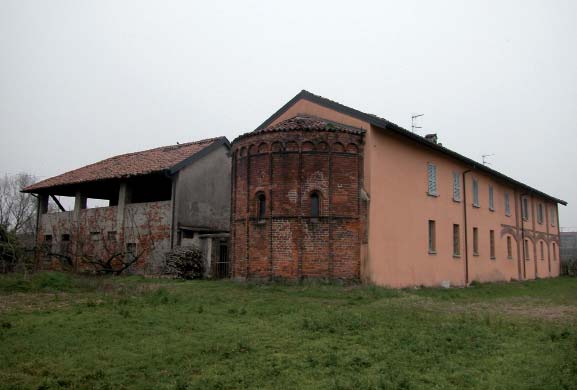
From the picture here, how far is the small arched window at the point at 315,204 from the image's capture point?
17250mm

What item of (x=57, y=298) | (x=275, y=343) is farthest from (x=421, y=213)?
(x=57, y=298)

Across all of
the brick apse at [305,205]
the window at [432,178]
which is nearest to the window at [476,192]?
the window at [432,178]

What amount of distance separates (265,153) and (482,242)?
13919 millimetres

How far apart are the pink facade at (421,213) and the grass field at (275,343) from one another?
4096mm

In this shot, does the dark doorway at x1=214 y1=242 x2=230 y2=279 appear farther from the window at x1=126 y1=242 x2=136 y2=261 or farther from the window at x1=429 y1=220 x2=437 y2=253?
the window at x1=429 y1=220 x2=437 y2=253

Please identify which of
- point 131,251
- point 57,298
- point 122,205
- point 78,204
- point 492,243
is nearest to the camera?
point 57,298

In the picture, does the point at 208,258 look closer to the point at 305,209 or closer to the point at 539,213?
the point at 305,209

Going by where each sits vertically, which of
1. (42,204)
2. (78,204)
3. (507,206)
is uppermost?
(507,206)

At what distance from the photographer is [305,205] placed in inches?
676

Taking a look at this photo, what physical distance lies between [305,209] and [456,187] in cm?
984

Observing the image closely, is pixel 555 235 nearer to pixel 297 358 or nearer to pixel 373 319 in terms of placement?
pixel 373 319

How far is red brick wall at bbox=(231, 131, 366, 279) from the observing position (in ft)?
55.4

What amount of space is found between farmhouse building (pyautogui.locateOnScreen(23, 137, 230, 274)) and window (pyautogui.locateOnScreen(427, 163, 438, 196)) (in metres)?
8.87

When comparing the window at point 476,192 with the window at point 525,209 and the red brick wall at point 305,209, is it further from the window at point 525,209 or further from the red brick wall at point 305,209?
the red brick wall at point 305,209
